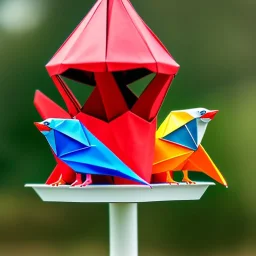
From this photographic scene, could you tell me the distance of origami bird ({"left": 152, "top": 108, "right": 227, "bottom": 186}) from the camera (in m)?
3.05

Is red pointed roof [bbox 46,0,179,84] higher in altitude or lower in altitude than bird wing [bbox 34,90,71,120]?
higher

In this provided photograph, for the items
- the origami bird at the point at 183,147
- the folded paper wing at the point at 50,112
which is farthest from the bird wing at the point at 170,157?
the folded paper wing at the point at 50,112

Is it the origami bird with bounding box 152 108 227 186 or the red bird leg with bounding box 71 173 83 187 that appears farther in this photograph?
the origami bird with bounding box 152 108 227 186

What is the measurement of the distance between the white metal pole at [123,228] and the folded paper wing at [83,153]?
47cm

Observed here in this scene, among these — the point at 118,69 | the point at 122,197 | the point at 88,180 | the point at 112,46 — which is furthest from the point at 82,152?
the point at 112,46

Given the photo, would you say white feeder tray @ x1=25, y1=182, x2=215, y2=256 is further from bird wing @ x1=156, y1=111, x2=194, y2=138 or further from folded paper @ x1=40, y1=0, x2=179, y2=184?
bird wing @ x1=156, y1=111, x2=194, y2=138

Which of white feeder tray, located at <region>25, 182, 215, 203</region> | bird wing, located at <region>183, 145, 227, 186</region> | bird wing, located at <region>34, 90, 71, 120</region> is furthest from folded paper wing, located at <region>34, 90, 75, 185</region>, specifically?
bird wing, located at <region>183, 145, 227, 186</region>

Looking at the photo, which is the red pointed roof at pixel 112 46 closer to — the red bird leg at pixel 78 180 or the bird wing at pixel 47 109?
the bird wing at pixel 47 109

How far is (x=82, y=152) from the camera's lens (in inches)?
106

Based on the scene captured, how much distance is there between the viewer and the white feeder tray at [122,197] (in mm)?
2650

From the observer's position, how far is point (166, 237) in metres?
4.69

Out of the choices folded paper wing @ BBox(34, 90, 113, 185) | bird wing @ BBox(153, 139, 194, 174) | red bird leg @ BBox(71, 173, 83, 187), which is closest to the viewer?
red bird leg @ BBox(71, 173, 83, 187)

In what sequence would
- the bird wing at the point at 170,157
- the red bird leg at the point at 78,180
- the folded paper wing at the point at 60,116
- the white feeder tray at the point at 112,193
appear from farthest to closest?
the bird wing at the point at 170,157 < the folded paper wing at the point at 60,116 < the red bird leg at the point at 78,180 < the white feeder tray at the point at 112,193

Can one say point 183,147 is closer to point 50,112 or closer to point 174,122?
point 174,122
